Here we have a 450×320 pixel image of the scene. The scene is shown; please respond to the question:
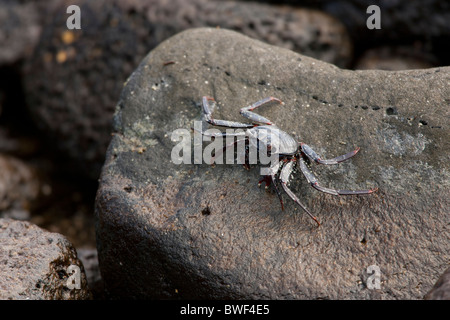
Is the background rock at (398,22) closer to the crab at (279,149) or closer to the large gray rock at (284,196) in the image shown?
the large gray rock at (284,196)

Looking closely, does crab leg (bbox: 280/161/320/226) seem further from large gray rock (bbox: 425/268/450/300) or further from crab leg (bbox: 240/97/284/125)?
large gray rock (bbox: 425/268/450/300)

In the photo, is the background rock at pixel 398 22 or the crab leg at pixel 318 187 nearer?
the crab leg at pixel 318 187

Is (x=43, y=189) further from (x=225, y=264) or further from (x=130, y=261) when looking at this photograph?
(x=225, y=264)

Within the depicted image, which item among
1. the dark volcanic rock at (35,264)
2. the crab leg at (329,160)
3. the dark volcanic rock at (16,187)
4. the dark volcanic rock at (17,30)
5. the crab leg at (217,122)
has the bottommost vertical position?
the dark volcanic rock at (16,187)

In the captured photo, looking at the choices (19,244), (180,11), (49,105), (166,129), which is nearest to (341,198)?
(166,129)

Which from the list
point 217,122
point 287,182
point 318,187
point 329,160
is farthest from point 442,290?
point 217,122

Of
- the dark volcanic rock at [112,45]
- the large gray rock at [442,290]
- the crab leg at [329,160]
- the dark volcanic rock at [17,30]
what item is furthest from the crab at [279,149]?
the dark volcanic rock at [17,30]

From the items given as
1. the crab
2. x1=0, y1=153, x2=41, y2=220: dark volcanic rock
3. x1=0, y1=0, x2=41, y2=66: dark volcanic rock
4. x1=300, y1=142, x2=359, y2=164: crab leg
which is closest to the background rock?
the crab
